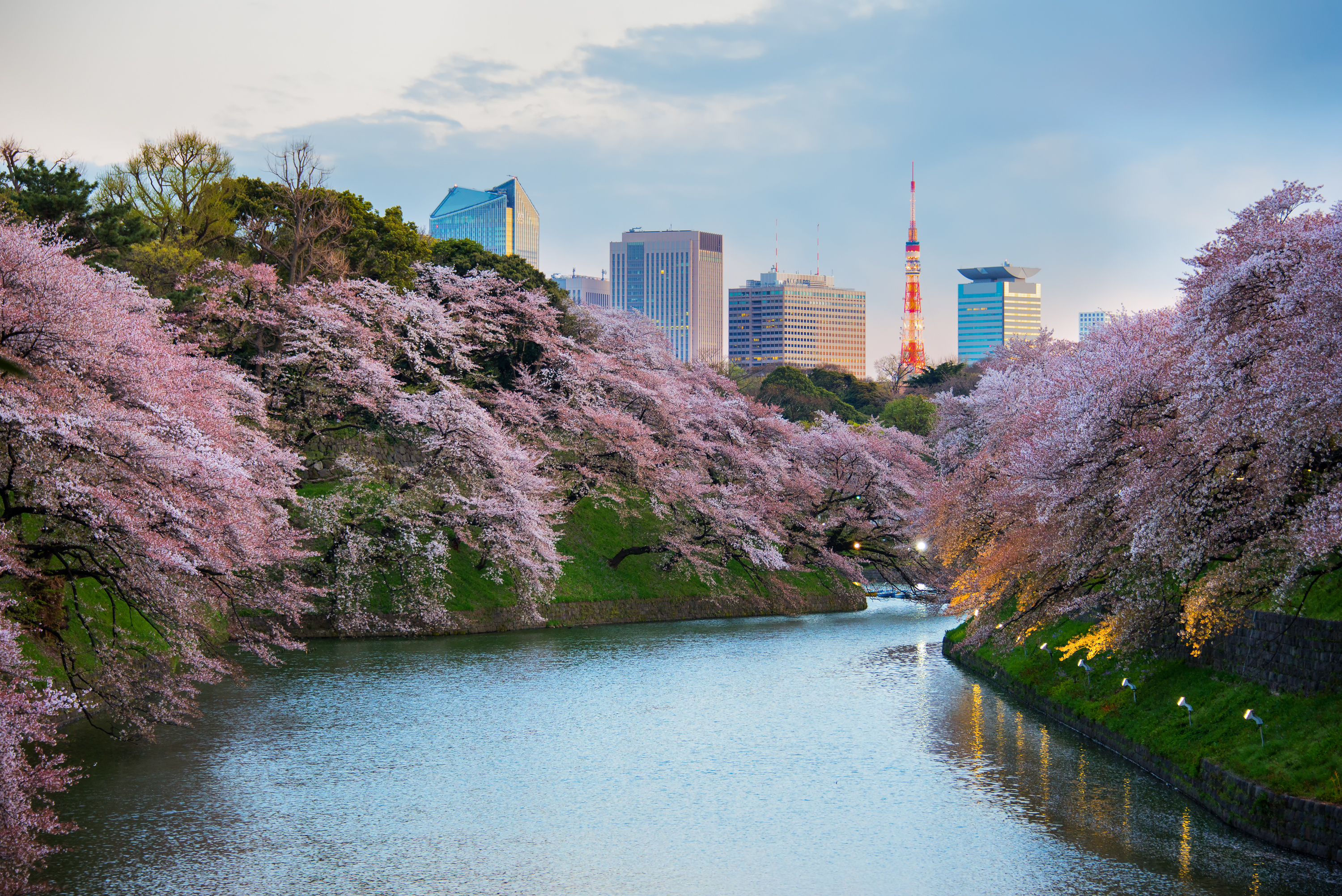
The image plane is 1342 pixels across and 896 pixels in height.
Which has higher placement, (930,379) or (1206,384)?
(930,379)

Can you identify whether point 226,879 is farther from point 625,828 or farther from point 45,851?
point 625,828

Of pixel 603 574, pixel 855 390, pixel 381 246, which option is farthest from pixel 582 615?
pixel 855 390

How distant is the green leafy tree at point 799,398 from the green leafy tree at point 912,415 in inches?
199

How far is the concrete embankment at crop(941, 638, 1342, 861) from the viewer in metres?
15.4

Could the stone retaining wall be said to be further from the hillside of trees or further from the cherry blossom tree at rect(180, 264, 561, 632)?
the cherry blossom tree at rect(180, 264, 561, 632)

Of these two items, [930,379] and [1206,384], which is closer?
[1206,384]

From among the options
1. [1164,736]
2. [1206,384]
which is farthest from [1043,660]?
[1206,384]

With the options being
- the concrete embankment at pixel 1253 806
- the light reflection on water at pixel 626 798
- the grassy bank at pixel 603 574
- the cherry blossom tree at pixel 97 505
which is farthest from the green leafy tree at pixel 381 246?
the concrete embankment at pixel 1253 806

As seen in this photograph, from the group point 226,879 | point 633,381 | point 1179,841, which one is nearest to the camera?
point 226,879

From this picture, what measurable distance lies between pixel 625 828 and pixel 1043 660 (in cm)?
1776

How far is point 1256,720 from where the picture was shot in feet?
57.4

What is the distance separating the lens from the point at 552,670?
33.2 meters

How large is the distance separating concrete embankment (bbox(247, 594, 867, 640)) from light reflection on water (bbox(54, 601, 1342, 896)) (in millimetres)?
5986

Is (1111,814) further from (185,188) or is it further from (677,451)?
(185,188)
